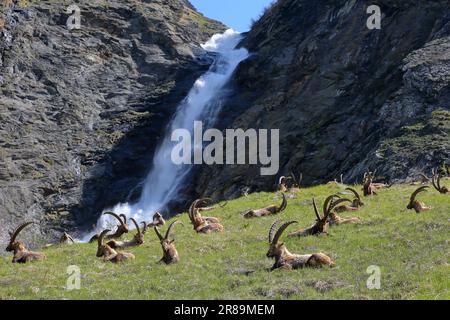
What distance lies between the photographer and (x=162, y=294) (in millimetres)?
14945

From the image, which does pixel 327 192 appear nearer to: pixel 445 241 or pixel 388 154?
pixel 388 154

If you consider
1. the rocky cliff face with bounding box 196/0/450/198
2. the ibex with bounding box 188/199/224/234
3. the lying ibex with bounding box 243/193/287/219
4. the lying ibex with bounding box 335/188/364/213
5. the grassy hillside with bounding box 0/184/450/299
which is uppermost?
the rocky cliff face with bounding box 196/0/450/198

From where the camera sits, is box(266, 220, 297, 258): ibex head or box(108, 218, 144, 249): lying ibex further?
box(108, 218, 144, 249): lying ibex

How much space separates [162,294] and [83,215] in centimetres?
4492

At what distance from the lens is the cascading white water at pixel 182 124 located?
5678 cm

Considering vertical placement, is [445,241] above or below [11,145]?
below

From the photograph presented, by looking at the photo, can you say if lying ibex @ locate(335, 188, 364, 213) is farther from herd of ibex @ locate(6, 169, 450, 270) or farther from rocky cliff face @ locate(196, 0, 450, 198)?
rocky cliff face @ locate(196, 0, 450, 198)

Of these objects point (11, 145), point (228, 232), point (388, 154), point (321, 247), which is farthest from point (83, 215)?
point (321, 247)

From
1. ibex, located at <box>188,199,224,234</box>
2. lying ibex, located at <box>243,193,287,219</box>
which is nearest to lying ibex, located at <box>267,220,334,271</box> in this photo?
ibex, located at <box>188,199,224,234</box>

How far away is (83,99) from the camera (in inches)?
2825

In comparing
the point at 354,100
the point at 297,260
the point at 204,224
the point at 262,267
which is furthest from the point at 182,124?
the point at 297,260

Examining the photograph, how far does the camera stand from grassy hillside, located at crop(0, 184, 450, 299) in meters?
14.3

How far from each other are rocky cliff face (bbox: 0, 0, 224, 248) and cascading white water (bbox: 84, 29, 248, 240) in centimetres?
139
